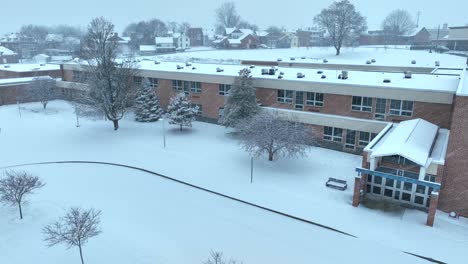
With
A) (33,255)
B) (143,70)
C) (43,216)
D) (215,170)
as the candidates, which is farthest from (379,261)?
(143,70)

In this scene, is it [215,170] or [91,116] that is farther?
[91,116]

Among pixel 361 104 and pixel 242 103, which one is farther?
pixel 242 103

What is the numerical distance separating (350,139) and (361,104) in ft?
10.2

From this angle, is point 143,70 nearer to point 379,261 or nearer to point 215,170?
point 215,170

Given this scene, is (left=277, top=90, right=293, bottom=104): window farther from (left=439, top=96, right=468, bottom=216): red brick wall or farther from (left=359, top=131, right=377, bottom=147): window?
(left=439, top=96, right=468, bottom=216): red brick wall

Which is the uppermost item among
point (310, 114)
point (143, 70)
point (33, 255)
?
point (143, 70)

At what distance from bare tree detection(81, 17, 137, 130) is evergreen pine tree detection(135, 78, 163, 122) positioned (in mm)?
2014

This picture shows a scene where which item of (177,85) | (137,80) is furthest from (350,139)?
(137,80)

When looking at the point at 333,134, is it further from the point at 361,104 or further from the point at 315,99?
the point at 315,99

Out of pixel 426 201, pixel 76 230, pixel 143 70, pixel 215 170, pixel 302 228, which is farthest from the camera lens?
pixel 143 70

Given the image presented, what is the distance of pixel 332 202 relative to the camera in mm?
20234

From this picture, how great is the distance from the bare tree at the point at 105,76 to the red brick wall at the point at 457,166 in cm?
2851

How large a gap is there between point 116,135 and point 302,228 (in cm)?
2242

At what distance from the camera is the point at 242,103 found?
3094cm
